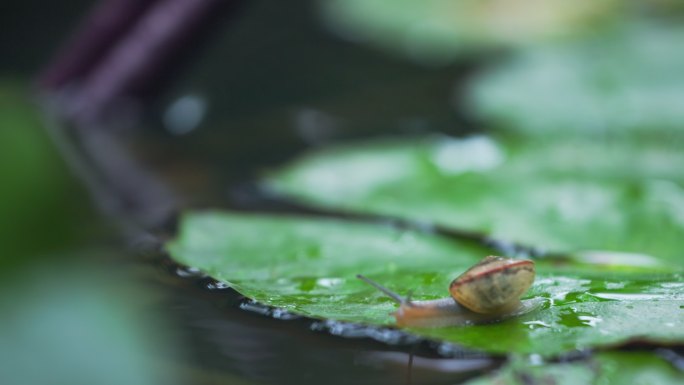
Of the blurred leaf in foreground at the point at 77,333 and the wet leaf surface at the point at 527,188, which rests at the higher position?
the wet leaf surface at the point at 527,188

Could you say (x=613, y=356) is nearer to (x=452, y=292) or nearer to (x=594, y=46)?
(x=452, y=292)

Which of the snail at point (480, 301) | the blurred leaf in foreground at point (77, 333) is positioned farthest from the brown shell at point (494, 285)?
the blurred leaf in foreground at point (77, 333)

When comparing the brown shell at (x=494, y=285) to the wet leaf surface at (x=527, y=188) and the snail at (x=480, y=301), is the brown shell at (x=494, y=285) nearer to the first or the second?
the snail at (x=480, y=301)

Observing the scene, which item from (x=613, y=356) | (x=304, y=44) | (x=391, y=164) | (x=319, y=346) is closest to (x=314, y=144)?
(x=391, y=164)

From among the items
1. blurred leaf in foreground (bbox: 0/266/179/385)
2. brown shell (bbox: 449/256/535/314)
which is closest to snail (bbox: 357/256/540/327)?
brown shell (bbox: 449/256/535/314)

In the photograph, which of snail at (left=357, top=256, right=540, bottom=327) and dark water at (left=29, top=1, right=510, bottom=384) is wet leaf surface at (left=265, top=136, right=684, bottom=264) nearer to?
dark water at (left=29, top=1, right=510, bottom=384)

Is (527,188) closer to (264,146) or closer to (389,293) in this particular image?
(389,293)

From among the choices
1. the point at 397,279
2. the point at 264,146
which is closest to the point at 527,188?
the point at 397,279
